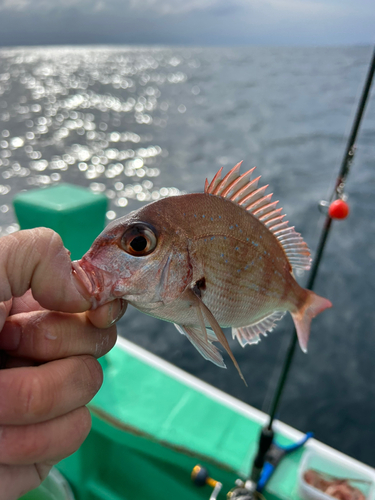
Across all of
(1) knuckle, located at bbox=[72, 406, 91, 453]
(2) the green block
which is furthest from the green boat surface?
(1) knuckle, located at bbox=[72, 406, 91, 453]

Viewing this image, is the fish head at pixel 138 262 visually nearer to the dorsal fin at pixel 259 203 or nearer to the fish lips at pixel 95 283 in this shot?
the fish lips at pixel 95 283

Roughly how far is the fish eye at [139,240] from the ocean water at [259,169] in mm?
1619

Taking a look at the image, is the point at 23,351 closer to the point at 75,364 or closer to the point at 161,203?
the point at 75,364

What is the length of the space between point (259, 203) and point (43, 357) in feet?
2.21

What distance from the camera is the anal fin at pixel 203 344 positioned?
914 millimetres

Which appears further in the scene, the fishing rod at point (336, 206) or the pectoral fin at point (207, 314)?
the fishing rod at point (336, 206)

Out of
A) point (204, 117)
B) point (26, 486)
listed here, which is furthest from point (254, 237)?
point (204, 117)

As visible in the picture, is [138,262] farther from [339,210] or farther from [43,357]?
[339,210]

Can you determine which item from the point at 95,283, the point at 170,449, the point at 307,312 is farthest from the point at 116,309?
the point at 170,449

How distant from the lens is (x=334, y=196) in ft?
5.84

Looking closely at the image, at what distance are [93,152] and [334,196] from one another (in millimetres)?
17946

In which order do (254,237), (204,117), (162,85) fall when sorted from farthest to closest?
(162,85), (204,117), (254,237)

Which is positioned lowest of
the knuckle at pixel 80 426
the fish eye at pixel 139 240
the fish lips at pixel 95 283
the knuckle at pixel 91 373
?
the knuckle at pixel 80 426

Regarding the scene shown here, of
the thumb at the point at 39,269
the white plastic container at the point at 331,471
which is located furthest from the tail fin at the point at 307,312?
the white plastic container at the point at 331,471
